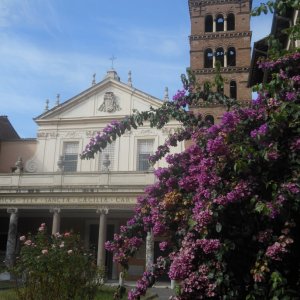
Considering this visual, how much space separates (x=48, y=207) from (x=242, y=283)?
76.4ft

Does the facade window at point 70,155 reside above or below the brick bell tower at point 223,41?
below

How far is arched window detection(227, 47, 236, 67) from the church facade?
5742 millimetres

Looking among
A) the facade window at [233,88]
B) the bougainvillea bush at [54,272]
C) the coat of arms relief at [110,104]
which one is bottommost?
the bougainvillea bush at [54,272]

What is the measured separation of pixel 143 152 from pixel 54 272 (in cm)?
2127

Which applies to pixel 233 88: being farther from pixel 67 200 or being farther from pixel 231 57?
pixel 67 200

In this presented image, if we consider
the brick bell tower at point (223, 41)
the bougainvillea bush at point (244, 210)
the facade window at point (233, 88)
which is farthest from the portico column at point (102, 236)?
the bougainvillea bush at point (244, 210)

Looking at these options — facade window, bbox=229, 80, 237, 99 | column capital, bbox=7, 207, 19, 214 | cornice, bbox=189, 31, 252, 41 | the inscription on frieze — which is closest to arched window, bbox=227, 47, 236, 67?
cornice, bbox=189, 31, 252, 41

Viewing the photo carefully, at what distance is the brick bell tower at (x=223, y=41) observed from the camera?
103 feet

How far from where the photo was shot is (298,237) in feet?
19.0

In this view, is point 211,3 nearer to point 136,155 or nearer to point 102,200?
point 136,155

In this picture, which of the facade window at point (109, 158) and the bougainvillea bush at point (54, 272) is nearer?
the bougainvillea bush at point (54, 272)

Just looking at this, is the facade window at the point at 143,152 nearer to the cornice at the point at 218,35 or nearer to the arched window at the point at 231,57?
the arched window at the point at 231,57

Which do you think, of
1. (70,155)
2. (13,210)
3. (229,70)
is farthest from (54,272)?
(229,70)

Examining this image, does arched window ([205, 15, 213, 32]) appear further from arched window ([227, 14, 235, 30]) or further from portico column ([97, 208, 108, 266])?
portico column ([97, 208, 108, 266])
